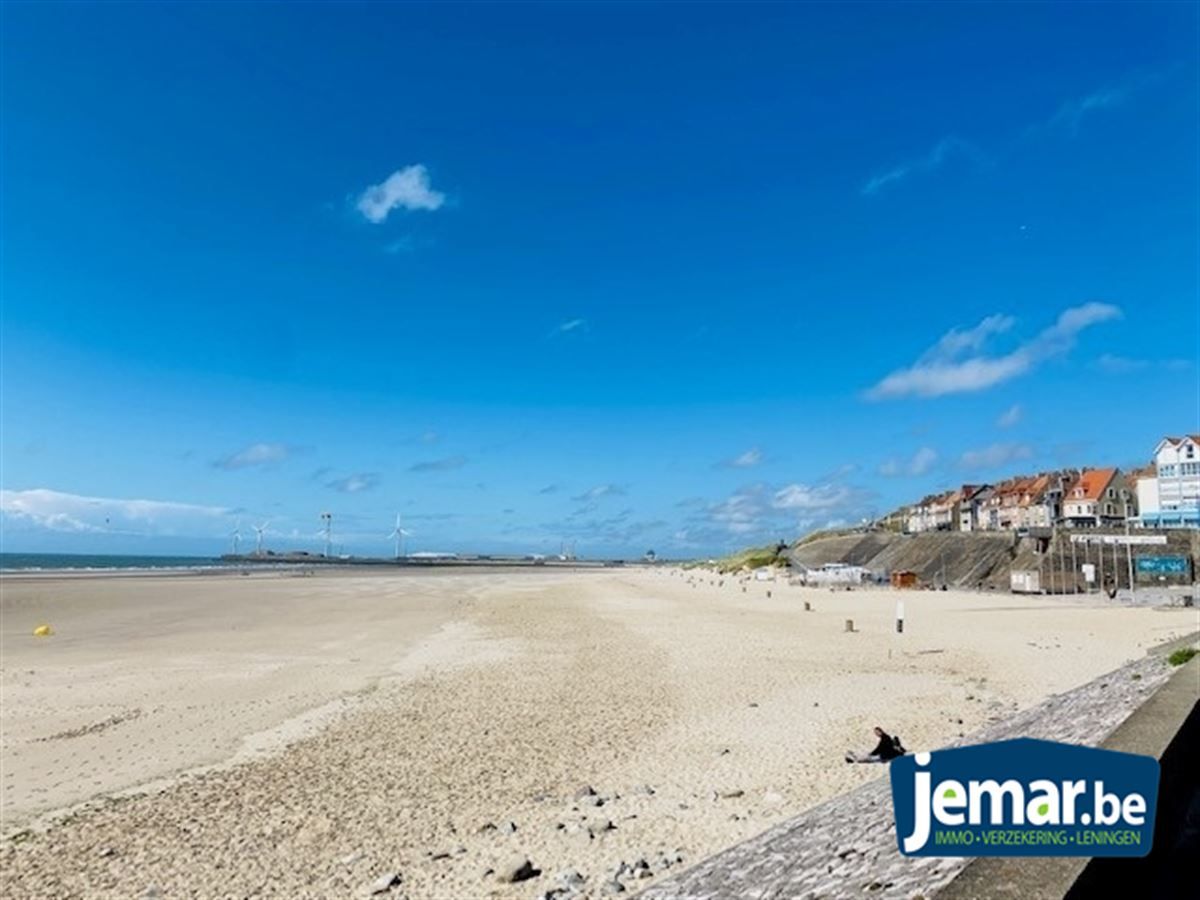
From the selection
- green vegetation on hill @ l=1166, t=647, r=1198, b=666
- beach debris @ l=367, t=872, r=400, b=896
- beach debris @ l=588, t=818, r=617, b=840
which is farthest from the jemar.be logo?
green vegetation on hill @ l=1166, t=647, r=1198, b=666

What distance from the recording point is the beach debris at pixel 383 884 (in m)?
8.30

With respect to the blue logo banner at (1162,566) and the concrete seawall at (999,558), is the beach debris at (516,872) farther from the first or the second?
the blue logo banner at (1162,566)

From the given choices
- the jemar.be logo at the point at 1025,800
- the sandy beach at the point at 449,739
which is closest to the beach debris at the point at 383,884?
the sandy beach at the point at 449,739

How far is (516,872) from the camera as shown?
8367mm

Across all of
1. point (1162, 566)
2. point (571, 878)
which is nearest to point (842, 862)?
point (571, 878)

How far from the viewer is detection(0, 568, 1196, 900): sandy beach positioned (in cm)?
919

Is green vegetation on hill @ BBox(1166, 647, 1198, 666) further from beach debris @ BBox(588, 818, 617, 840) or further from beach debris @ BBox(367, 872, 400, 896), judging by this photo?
beach debris @ BBox(367, 872, 400, 896)

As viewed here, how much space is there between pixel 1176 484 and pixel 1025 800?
305 ft

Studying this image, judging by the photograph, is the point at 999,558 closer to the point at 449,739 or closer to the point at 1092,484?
the point at 1092,484

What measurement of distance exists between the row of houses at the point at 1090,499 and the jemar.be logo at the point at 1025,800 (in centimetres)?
7510

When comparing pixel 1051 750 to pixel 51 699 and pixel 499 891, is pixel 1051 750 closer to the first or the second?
pixel 499 891

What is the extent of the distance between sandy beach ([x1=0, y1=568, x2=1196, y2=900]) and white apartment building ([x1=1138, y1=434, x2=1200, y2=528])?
5491 cm

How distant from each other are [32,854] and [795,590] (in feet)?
211

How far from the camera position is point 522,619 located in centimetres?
4069
